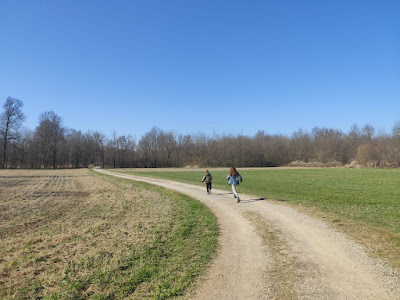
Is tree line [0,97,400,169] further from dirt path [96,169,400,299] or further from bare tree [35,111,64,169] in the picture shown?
dirt path [96,169,400,299]

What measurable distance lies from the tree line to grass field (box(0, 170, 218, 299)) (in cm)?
8308

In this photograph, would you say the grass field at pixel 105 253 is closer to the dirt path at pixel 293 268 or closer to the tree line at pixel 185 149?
the dirt path at pixel 293 268

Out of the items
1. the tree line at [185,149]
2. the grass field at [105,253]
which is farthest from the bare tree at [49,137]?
the grass field at [105,253]

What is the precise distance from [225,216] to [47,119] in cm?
9177

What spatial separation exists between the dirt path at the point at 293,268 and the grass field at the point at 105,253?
0.58 metres

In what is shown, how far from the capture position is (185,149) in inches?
4205

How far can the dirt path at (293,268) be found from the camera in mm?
4402

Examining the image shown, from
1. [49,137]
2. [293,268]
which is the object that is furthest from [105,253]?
[49,137]

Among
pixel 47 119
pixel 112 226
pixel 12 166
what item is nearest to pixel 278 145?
pixel 47 119

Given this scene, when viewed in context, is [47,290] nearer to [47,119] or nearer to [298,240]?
[298,240]

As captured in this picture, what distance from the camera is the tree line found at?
84062mm

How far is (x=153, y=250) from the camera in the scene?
684cm

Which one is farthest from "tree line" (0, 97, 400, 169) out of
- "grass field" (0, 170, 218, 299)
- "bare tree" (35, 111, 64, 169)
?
"grass field" (0, 170, 218, 299)

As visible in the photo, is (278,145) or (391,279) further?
(278,145)
